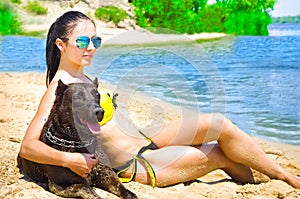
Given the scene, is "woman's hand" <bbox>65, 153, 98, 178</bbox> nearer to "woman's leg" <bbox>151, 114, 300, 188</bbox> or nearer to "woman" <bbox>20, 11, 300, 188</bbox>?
"woman" <bbox>20, 11, 300, 188</bbox>

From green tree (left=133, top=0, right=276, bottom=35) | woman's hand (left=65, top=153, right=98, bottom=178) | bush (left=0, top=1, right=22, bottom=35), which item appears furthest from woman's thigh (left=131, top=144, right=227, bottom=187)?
green tree (left=133, top=0, right=276, bottom=35)

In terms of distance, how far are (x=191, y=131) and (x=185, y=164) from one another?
0.22 metres

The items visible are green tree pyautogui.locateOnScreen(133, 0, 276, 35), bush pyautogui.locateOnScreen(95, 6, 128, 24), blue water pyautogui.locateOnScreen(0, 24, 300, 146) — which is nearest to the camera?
blue water pyautogui.locateOnScreen(0, 24, 300, 146)

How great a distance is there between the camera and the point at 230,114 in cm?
612

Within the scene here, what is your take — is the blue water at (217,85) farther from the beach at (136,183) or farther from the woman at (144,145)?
the woman at (144,145)

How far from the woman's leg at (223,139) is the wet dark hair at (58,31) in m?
0.84

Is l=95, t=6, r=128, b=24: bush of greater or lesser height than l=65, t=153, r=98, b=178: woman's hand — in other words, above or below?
below

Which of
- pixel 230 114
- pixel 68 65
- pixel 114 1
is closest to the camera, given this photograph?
pixel 68 65

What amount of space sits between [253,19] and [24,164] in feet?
122

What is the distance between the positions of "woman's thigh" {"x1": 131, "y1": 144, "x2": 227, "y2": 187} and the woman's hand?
1.43 feet

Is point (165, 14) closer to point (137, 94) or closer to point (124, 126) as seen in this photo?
point (137, 94)

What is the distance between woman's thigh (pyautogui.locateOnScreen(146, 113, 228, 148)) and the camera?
2.82m

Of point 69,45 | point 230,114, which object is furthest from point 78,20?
point 230,114

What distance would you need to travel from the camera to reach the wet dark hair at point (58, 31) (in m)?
2.45
